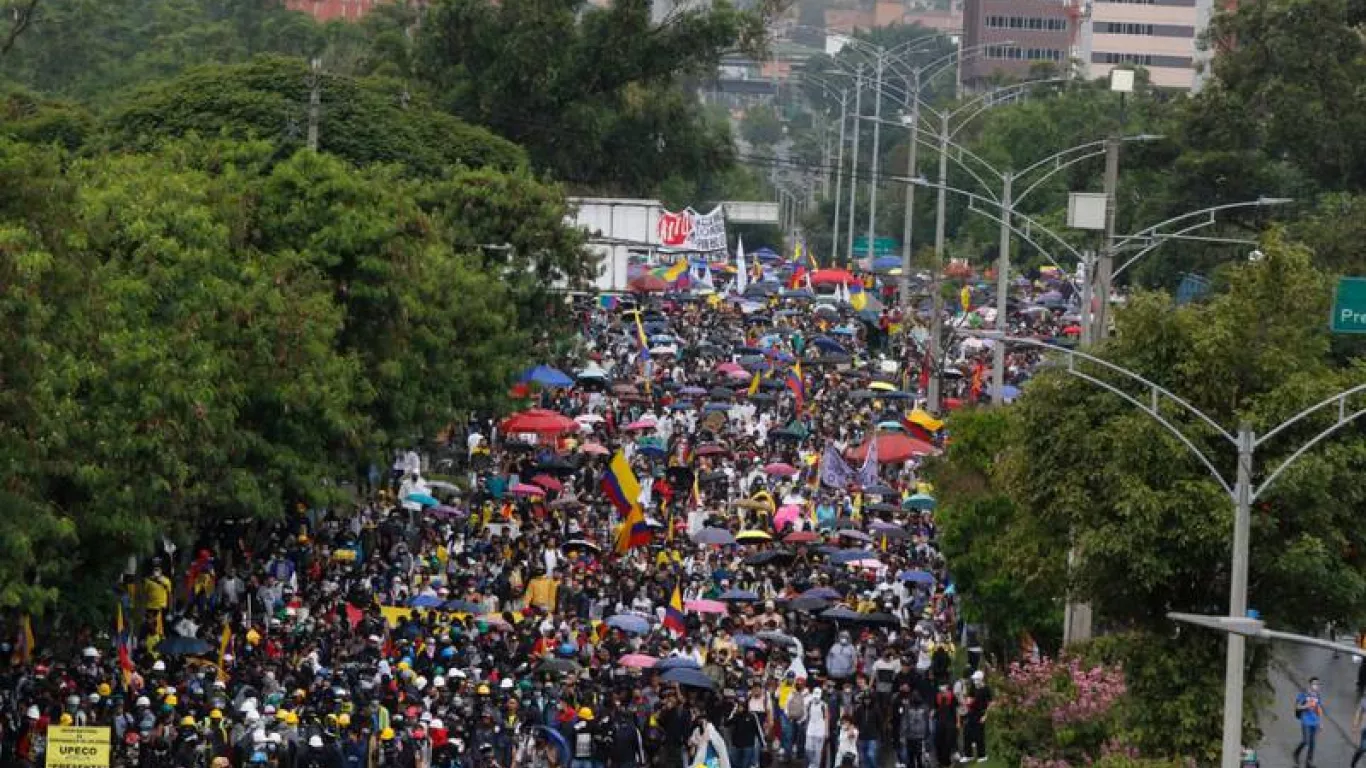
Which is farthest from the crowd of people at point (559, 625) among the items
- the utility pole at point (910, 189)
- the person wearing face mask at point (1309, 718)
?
the utility pole at point (910, 189)

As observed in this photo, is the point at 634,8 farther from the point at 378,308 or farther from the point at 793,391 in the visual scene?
the point at 378,308

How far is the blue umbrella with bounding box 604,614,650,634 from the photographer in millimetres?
37562

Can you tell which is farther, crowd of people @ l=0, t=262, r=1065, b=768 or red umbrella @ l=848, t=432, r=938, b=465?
red umbrella @ l=848, t=432, r=938, b=465

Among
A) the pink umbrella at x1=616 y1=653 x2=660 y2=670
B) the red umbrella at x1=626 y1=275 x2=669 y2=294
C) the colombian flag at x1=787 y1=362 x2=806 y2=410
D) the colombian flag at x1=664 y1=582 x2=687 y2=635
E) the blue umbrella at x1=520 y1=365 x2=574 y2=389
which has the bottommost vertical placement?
the red umbrella at x1=626 y1=275 x2=669 y2=294

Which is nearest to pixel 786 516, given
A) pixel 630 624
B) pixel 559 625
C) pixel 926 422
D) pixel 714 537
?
pixel 714 537

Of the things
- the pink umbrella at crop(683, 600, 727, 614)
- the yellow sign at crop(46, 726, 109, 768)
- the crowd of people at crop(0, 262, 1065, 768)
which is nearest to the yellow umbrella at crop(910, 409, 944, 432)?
the crowd of people at crop(0, 262, 1065, 768)

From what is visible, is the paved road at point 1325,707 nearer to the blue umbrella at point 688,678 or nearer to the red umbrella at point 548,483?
the blue umbrella at point 688,678

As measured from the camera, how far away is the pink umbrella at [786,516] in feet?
153

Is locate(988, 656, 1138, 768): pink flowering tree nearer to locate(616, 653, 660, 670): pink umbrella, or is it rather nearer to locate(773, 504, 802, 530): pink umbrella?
locate(616, 653, 660, 670): pink umbrella

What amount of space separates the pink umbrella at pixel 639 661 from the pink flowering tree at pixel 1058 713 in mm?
5668

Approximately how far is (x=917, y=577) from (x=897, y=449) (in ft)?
34.6

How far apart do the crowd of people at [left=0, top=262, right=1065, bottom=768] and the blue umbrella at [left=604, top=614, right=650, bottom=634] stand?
0.04 m

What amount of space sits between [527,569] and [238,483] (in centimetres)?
650

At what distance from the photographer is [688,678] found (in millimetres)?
33719
